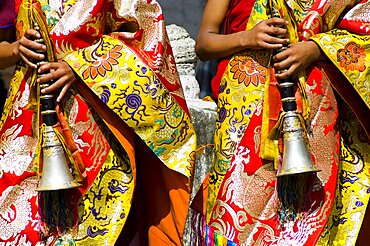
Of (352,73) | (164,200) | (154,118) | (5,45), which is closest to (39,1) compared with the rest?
(5,45)

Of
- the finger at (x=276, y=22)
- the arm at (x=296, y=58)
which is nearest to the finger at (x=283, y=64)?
the arm at (x=296, y=58)

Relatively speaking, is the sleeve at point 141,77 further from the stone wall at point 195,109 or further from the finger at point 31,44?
the stone wall at point 195,109

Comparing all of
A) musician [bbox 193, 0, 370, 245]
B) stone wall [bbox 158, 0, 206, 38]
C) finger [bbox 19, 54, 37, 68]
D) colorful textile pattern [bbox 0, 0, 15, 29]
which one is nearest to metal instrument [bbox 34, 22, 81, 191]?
finger [bbox 19, 54, 37, 68]

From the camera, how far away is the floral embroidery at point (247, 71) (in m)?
3.97

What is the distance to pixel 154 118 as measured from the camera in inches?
158

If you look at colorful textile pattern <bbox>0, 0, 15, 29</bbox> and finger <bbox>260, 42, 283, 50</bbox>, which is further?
colorful textile pattern <bbox>0, 0, 15, 29</bbox>

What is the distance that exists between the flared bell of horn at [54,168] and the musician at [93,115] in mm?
83

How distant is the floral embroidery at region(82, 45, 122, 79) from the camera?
3926 mm

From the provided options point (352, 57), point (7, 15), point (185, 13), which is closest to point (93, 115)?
point (7, 15)

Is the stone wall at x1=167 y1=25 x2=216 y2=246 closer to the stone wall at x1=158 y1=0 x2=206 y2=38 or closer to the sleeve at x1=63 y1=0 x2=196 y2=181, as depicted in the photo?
the sleeve at x1=63 y1=0 x2=196 y2=181

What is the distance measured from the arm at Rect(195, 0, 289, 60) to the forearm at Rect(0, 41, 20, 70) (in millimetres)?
653

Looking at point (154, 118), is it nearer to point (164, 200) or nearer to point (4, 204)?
point (164, 200)

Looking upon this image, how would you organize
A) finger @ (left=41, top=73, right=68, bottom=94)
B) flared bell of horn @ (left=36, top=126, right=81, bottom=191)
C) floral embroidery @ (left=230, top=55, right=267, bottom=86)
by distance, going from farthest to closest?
floral embroidery @ (left=230, top=55, right=267, bottom=86) → finger @ (left=41, top=73, right=68, bottom=94) → flared bell of horn @ (left=36, top=126, right=81, bottom=191)

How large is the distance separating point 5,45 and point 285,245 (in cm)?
115
